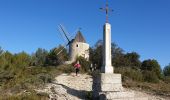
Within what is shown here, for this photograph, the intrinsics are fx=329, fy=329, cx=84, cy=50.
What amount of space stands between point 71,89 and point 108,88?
289 cm

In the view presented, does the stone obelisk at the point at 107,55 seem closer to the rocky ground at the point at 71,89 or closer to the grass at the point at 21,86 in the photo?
the rocky ground at the point at 71,89

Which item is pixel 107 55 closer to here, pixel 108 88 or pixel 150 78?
pixel 108 88

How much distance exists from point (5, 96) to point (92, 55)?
2779 cm

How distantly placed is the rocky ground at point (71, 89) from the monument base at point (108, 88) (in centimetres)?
86

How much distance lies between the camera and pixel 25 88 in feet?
70.7

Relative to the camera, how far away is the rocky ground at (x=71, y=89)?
20.1 metres

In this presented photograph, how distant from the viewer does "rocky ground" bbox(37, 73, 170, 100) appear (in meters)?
20.1

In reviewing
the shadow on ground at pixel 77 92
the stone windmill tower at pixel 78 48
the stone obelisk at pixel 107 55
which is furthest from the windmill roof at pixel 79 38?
the stone obelisk at pixel 107 55

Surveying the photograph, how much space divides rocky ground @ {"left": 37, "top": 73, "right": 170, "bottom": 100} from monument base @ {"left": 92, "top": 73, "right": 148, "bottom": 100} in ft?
2.81

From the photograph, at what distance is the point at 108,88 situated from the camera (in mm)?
20438

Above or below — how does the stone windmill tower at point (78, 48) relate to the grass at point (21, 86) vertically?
above

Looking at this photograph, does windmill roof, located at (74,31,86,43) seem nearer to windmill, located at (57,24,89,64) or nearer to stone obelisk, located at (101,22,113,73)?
windmill, located at (57,24,89,64)

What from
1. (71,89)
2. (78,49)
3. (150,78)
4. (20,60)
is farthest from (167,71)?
(71,89)

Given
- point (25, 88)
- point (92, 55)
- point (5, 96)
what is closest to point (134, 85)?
Result: point (25, 88)
